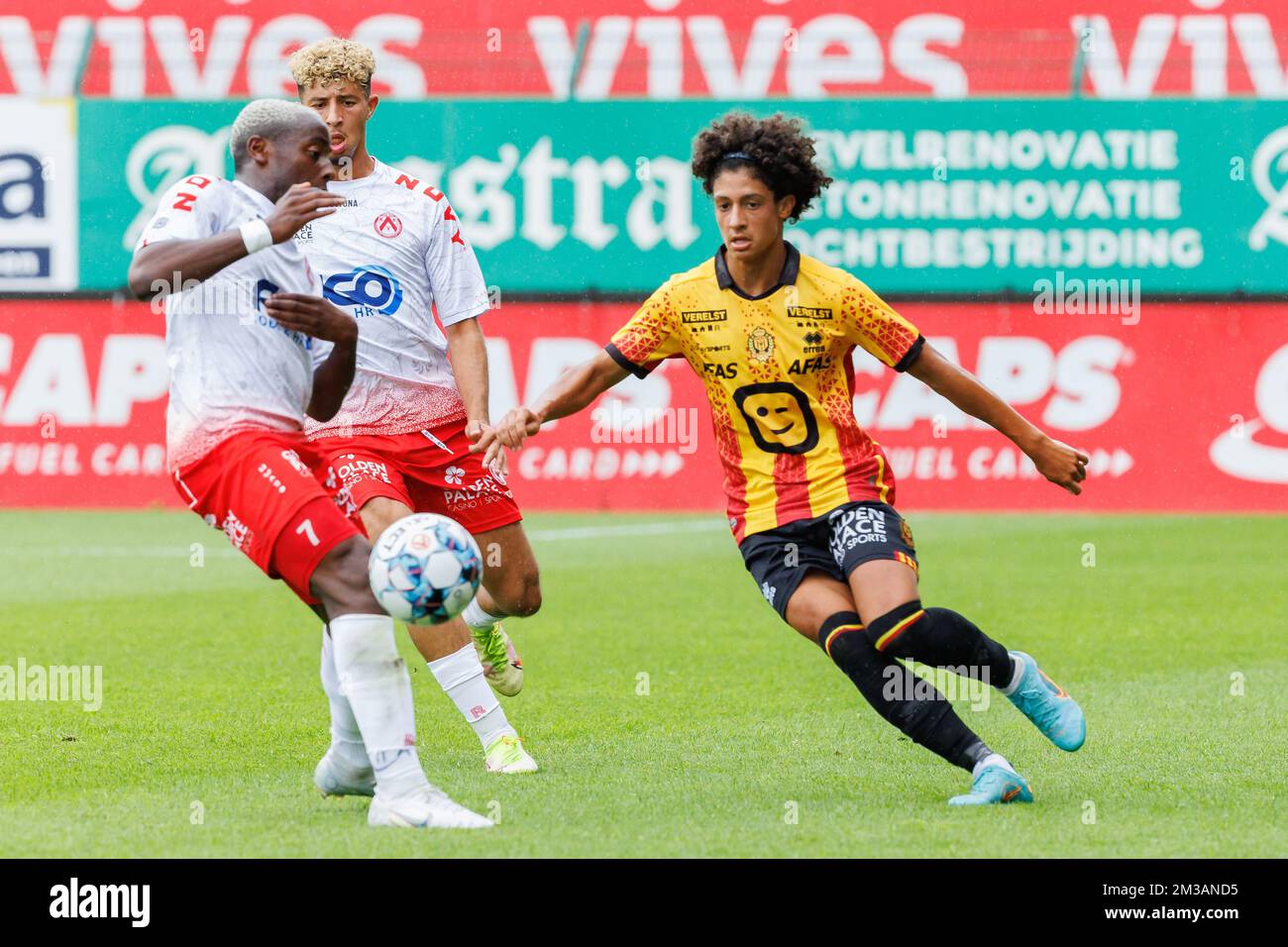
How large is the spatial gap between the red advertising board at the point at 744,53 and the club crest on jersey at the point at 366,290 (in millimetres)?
12548

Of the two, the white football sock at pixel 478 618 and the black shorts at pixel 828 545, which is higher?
the black shorts at pixel 828 545

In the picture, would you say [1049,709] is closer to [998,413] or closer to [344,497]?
[998,413]

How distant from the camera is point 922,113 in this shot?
1903 cm

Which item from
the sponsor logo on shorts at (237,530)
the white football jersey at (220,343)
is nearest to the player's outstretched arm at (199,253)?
the white football jersey at (220,343)

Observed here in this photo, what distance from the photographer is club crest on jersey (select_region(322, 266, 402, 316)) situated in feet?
23.6

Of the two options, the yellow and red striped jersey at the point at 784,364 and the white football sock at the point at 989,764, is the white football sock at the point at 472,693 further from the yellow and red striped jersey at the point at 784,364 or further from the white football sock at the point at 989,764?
the white football sock at the point at 989,764

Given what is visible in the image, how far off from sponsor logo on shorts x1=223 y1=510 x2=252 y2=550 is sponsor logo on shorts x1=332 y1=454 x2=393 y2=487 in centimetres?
130

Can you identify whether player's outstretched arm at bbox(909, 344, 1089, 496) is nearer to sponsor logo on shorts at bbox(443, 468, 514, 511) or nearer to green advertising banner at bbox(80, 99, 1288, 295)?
sponsor logo on shorts at bbox(443, 468, 514, 511)

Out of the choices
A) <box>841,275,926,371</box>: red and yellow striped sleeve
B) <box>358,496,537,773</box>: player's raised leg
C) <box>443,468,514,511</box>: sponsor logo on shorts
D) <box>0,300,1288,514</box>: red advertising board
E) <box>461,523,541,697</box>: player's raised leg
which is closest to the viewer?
<box>841,275,926,371</box>: red and yellow striped sleeve

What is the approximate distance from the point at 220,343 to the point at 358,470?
4.38 ft

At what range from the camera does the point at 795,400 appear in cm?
652

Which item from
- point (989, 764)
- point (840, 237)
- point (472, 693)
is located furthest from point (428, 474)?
point (840, 237)

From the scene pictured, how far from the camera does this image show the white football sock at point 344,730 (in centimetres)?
596

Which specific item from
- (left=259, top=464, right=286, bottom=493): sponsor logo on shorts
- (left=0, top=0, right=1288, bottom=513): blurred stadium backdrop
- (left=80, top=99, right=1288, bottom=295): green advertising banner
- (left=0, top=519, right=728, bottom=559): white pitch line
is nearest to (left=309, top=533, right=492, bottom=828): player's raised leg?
(left=259, top=464, right=286, bottom=493): sponsor logo on shorts
